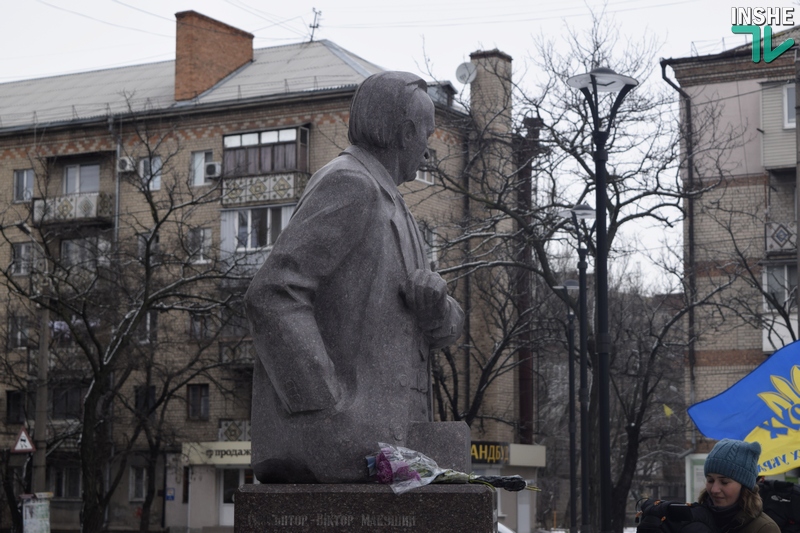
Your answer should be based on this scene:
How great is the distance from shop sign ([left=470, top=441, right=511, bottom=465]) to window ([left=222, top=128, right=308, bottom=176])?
10.6 meters

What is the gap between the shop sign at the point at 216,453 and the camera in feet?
135

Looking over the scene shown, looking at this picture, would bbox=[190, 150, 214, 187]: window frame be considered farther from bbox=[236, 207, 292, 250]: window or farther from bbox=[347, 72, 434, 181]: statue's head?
bbox=[347, 72, 434, 181]: statue's head

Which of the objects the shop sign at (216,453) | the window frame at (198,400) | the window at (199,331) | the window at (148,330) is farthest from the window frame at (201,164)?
the shop sign at (216,453)

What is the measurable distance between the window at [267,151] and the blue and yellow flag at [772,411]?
3231 cm

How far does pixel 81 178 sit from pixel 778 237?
24.4 metres

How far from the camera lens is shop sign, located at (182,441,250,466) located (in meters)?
41.2

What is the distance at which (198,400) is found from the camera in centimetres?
4328

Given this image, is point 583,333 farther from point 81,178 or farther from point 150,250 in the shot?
point 81,178

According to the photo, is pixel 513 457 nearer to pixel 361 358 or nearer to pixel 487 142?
pixel 487 142

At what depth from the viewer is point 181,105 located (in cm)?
4381

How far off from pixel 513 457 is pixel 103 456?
14.2m

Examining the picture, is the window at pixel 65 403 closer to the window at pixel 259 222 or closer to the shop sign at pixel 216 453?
the shop sign at pixel 216 453

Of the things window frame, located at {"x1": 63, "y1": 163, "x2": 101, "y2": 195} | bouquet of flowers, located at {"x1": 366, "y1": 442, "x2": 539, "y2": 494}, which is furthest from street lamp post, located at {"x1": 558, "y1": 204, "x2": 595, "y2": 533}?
window frame, located at {"x1": 63, "y1": 163, "x2": 101, "y2": 195}

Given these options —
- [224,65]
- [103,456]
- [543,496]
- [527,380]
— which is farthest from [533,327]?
[543,496]
